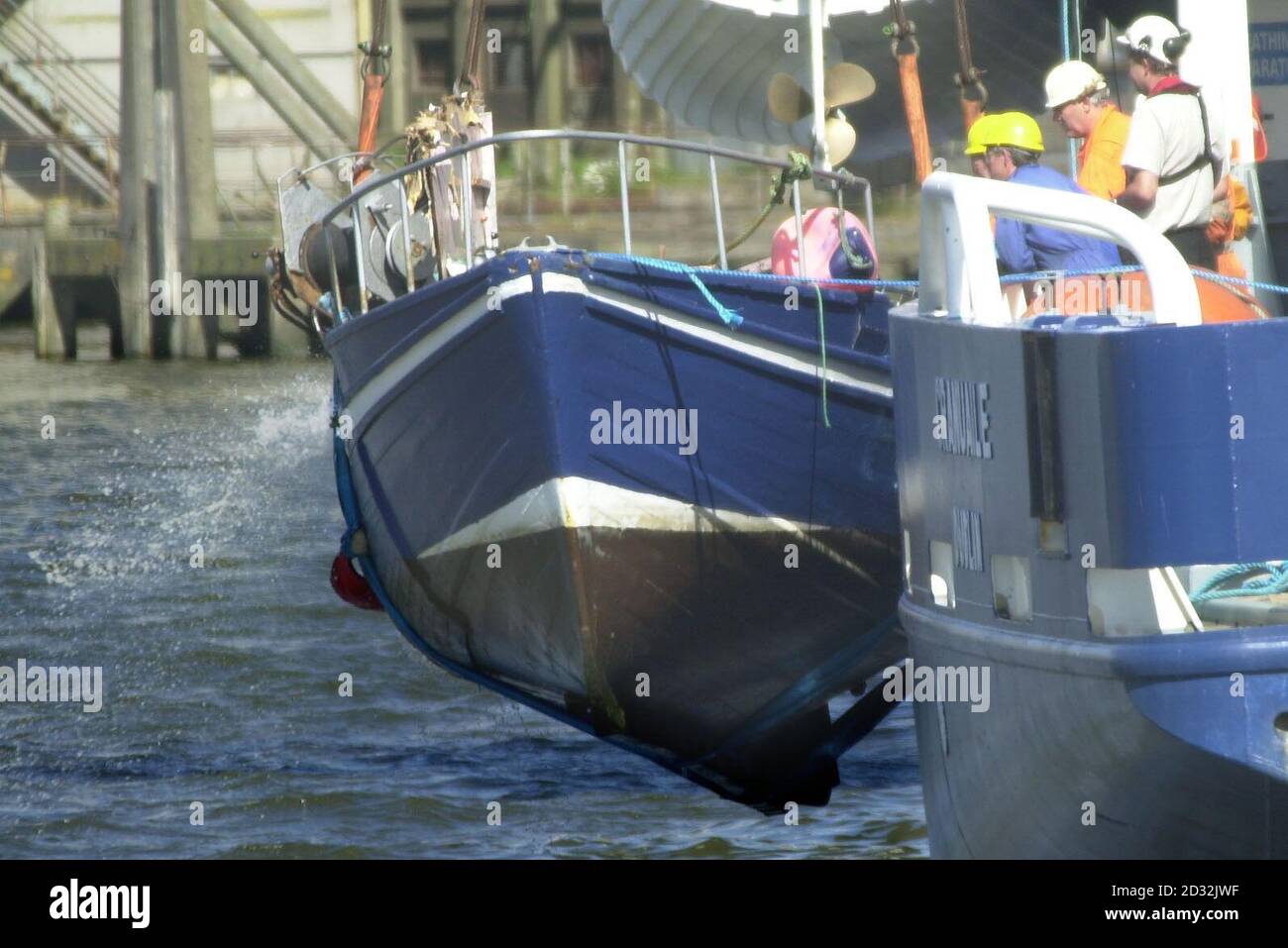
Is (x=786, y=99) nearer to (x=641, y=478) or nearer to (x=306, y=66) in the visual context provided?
(x=641, y=478)

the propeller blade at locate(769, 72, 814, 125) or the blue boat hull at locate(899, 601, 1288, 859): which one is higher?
the propeller blade at locate(769, 72, 814, 125)

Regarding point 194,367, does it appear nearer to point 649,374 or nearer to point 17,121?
point 17,121

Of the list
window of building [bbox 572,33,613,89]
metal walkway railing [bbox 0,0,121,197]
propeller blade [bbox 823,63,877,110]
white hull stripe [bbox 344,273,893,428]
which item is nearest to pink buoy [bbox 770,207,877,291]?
white hull stripe [bbox 344,273,893,428]

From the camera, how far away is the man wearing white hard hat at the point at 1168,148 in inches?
307

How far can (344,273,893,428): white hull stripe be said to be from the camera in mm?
7648

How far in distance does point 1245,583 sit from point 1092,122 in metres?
2.95

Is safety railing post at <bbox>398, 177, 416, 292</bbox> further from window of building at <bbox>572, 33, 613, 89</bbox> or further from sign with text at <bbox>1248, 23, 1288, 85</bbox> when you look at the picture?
window of building at <bbox>572, 33, 613, 89</bbox>

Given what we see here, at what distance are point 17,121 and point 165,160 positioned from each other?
7.07 m

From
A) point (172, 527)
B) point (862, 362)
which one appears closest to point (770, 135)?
point (862, 362)

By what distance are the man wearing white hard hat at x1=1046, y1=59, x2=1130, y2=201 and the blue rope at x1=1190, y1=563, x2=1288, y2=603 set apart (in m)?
2.70

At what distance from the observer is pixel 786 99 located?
32.3 ft

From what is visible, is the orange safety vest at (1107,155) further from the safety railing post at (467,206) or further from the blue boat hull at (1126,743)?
the blue boat hull at (1126,743)

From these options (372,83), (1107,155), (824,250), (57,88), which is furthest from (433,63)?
(1107,155)

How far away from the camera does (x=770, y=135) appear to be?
1188 cm
